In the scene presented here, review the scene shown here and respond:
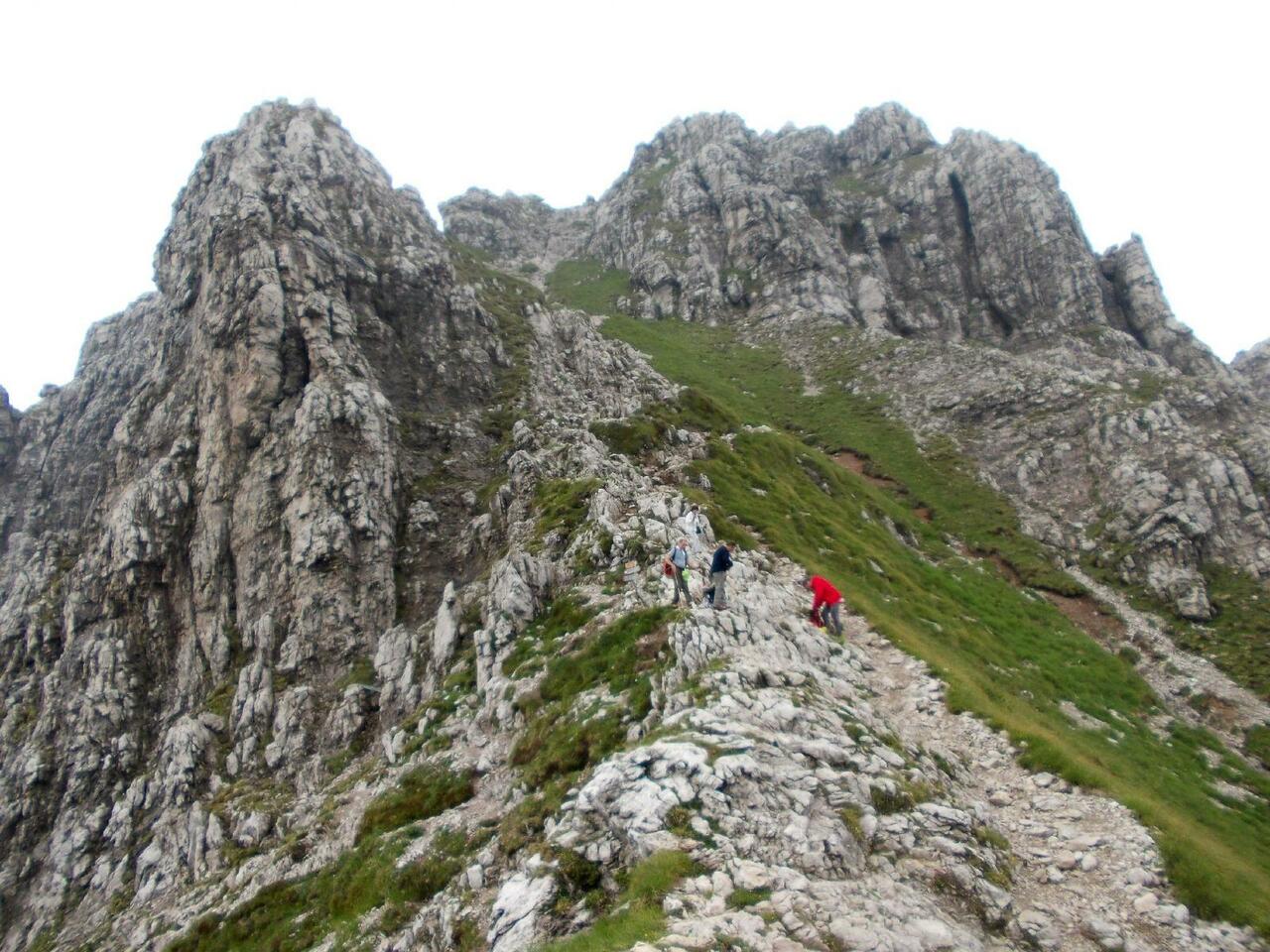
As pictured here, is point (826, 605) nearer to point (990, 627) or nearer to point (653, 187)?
point (990, 627)

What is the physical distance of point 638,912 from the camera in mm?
9984

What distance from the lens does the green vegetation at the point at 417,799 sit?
19375 mm

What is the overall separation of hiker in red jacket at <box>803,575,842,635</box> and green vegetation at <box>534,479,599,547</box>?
11.2 m

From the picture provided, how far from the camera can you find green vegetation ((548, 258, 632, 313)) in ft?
382

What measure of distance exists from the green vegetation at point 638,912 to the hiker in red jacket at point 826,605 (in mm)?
14695

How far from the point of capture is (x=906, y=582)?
35812 mm

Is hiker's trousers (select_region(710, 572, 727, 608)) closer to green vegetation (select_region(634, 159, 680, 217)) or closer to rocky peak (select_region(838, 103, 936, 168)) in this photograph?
green vegetation (select_region(634, 159, 680, 217))

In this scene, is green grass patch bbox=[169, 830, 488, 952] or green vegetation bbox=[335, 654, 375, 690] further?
green vegetation bbox=[335, 654, 375, 690]

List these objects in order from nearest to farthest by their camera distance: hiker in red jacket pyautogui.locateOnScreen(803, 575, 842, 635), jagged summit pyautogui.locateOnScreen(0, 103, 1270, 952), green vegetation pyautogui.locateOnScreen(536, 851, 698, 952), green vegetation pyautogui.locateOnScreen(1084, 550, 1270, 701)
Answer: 1. green vegetation pyautogui.locateOnScreen(536, 851, 698, 952)
2. jagged summit pyautogui.locateOnScreen(0, 103, 1270, 952)
3. hiker in red jacket pyautogui.locateOnScreen(803, 575, 842, 635)
4. green vegetation pyautogui.locateOnScreen(1084, 550, 1270, 701)

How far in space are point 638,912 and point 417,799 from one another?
1256 cm

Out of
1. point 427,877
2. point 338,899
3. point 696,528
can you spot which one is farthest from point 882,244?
point 338,899

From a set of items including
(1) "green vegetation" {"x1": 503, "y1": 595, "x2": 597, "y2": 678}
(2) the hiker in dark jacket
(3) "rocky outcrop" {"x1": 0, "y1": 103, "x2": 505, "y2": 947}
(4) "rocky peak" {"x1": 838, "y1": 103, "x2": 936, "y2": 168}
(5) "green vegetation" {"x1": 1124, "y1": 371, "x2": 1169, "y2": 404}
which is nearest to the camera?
(2) the hiker in dark jacket

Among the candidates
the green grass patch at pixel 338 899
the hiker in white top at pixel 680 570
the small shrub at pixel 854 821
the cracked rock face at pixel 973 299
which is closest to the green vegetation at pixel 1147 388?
the cracked rock face at pixel 973 299

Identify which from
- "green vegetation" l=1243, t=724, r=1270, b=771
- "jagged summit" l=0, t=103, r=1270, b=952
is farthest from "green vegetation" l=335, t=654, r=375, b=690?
"green vegetation" l=1243, t=724, r=1270, b=771
